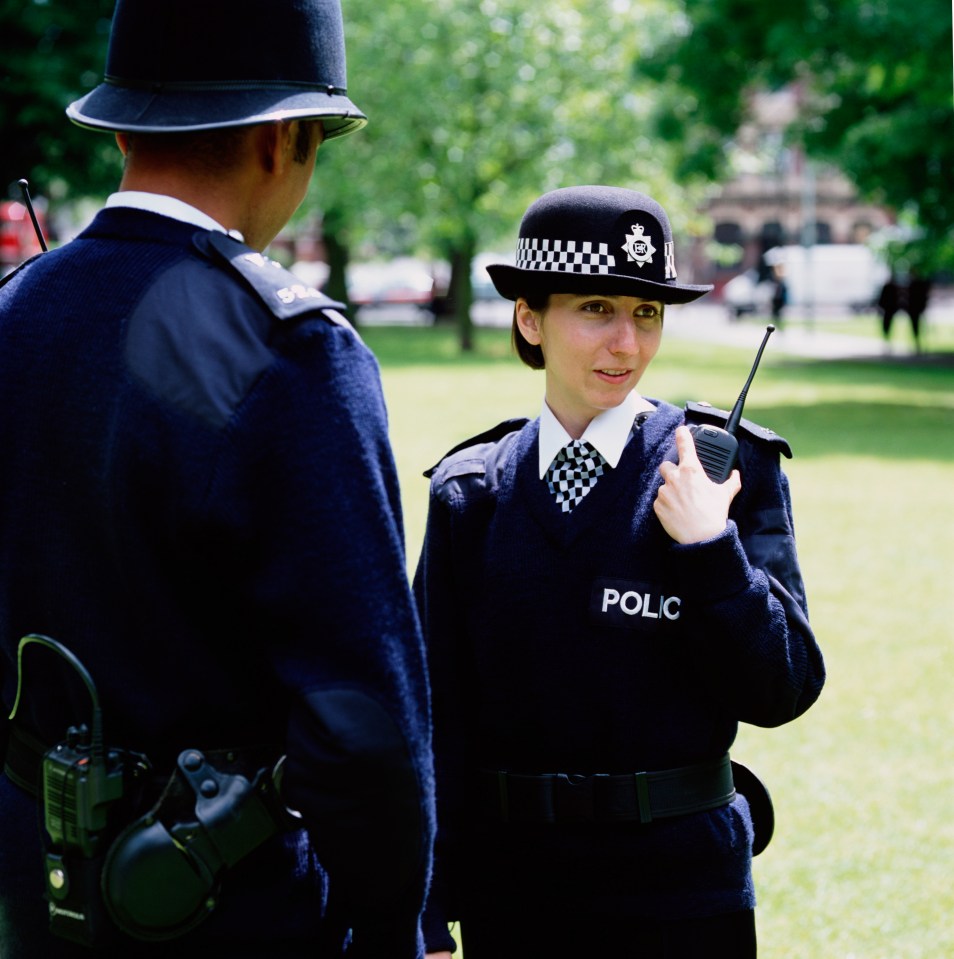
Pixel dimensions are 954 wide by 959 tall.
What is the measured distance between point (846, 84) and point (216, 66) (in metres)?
19.8

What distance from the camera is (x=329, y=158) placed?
117 feet

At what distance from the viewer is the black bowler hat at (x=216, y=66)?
1.94 m

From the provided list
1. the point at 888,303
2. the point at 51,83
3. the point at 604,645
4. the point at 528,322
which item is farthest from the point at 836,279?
the point at 604,645

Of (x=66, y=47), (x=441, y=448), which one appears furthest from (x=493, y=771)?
(x=66, y=47)

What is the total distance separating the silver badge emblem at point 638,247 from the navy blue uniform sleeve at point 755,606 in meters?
0.40

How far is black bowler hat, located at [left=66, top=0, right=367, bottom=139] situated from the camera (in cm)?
194

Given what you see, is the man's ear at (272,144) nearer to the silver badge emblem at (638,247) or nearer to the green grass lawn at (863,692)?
the silver badge emblem at (638,247)

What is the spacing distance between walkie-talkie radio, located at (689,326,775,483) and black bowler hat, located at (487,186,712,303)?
0.27 metres

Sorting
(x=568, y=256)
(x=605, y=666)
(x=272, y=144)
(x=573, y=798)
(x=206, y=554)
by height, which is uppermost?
(x=272, y=144)

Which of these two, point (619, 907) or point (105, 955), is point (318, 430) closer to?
point (105, 955)

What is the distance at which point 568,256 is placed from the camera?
2.66 metres

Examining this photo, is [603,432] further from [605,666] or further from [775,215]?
[775,215]

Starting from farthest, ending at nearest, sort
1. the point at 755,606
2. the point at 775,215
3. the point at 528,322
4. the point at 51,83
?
the point at 775,215, the point at 51,83, the point at 528,322, the point at 755,606

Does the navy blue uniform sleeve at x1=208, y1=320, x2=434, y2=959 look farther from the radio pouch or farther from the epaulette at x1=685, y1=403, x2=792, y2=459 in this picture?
the epaulette at x1=685, y1=403, x2=792, y2=459
